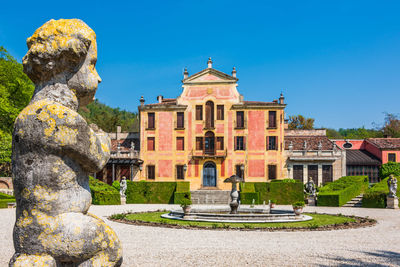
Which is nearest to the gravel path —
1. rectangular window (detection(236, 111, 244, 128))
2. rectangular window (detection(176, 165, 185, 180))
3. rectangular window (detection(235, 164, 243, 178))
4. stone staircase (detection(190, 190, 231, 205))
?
stone staircase (detection(190, 190, 231, 205))

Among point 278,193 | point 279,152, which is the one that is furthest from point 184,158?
point 278,193

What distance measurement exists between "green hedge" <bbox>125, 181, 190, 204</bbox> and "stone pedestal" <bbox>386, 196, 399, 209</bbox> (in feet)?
39.1

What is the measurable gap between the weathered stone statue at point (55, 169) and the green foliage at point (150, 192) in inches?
915

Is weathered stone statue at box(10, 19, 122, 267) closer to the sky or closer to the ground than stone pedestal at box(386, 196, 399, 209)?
closer to the sky

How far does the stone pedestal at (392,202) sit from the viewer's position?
23031mm

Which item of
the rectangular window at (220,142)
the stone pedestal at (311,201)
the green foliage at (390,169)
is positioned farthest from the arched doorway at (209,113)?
the green foliage at (390,169)

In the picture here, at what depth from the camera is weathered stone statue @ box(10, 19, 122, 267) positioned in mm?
3320

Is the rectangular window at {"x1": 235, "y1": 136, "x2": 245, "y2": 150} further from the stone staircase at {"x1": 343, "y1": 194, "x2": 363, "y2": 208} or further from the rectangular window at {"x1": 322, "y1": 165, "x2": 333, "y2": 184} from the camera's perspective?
the stone staircase at {"x1": 343, "y1": 194, "x2": 363, "y2": 208}

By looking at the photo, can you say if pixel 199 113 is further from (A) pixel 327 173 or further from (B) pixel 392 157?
(B) pixel 392 157

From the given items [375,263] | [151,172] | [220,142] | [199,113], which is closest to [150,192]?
[151,172]

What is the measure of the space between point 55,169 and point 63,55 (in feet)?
3.32

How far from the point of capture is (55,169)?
3377 mm

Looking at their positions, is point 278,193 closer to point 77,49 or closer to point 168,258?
point 168,258

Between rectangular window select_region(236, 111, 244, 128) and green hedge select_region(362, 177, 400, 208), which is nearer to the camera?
green hedge select_region(362, 177, 400, 208)
